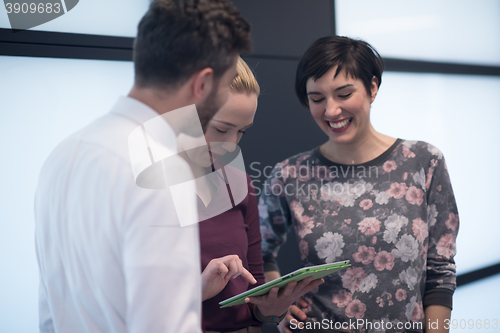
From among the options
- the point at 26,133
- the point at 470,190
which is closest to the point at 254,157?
the point at 26,133

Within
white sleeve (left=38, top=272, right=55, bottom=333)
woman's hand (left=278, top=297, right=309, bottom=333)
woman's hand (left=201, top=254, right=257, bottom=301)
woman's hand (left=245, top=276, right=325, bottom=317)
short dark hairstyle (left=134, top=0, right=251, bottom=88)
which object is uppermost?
short dark hairstyle (left=134, top=0, right=251, bottom=88)

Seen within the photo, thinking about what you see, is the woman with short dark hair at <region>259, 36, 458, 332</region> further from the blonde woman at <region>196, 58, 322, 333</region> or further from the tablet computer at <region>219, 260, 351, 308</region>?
the tablet computer at <region>219, 260, 351, 308</region>

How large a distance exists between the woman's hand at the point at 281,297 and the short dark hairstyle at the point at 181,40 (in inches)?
23.6

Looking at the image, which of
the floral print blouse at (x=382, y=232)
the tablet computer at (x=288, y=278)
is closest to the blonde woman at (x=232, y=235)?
the tablet computer at (x=288, y=278)

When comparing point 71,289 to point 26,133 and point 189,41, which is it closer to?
point 189,41

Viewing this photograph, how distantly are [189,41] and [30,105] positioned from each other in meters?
0.95

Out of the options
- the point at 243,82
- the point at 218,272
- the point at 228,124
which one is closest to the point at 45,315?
the point at 218,272

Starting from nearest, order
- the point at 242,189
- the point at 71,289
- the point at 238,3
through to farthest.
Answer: the point at 71,289
the point at 242,189
the point at 238,3

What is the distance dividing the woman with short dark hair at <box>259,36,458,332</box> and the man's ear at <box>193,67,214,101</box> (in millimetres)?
709

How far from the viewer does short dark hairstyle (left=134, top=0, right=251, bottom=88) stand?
607 mm

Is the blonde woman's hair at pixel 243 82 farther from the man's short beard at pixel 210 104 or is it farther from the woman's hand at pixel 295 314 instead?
the woman's hand at pixel 295 314

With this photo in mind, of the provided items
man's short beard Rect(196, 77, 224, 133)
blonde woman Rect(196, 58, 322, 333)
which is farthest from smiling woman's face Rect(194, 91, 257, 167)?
man's short beard Rect(196, 77, 224, 133)

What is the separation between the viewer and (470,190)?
105 inches

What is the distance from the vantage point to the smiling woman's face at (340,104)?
126cm
